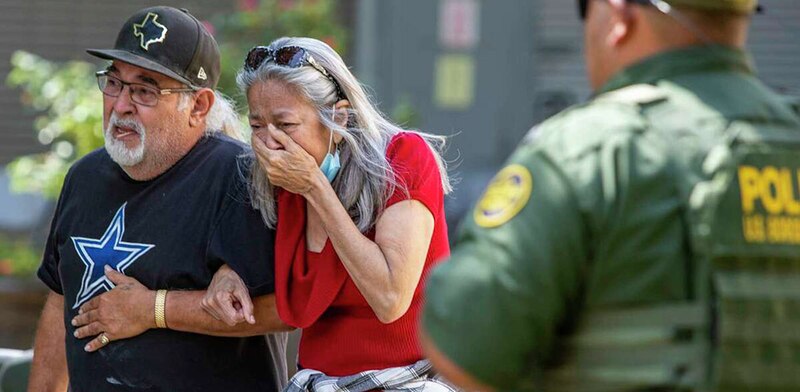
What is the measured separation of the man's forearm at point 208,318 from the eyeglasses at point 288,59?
60 centimetres

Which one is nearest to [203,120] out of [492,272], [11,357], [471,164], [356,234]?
[356,234]

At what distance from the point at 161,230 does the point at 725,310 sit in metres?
1.89

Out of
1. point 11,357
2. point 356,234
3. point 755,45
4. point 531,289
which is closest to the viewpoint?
point 531,289

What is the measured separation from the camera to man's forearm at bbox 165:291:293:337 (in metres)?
3.45

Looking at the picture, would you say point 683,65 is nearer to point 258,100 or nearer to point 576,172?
point 576,172

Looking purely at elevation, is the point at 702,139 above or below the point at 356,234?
above

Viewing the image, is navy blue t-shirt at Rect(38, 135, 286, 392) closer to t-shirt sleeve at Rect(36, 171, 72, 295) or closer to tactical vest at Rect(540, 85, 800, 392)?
t-shirt sleeve at Rect(36, 171, 72, 295)

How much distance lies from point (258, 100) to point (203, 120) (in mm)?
496

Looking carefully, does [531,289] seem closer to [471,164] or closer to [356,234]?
[356,234]

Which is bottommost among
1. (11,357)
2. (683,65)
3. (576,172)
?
(11,357)

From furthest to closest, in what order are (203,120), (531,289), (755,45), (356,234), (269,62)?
(755,45) → (203,120) → (269,62) → (356,234) → (531,289)

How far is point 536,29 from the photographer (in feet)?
35.0

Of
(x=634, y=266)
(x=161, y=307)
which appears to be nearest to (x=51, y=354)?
(x=161, y=307)

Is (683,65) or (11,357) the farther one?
(11,357)
